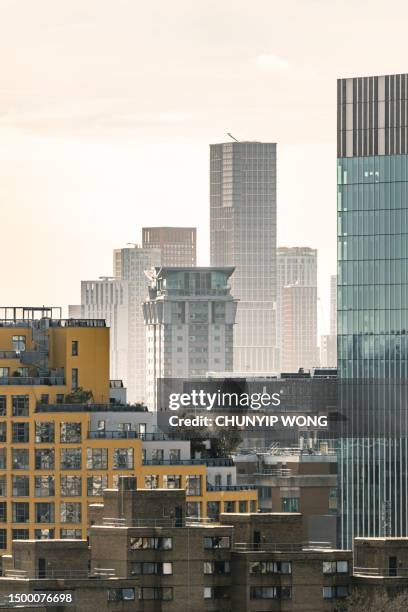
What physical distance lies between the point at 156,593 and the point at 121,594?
390 cm

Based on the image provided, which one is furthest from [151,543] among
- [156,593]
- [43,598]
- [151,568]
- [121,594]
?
[43,598]

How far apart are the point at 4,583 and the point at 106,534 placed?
9.36 m

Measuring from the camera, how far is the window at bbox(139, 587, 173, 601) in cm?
19675

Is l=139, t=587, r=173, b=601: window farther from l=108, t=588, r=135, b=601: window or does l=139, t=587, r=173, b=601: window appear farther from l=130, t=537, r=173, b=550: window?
l=130, t=537, r=173, b=550: window

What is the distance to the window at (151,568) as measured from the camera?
19738 cm

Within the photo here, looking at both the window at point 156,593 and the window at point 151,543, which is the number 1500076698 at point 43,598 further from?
the window at point 151,543

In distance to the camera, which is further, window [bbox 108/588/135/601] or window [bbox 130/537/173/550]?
window [bbox 130/537/173/550]

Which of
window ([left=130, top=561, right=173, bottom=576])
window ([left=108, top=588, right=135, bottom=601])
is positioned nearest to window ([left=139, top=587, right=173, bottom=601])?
window ([left=130, top=561, right=173, bottom=576])

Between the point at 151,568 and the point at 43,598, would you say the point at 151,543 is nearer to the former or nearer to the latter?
the point at 151,568

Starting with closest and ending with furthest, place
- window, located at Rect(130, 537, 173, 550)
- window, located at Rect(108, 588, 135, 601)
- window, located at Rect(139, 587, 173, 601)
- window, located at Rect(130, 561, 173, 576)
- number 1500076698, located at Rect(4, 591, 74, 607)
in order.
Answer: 1. number 1500076698, located at Rect(4, 591, 74, 607)
2. window, located at Rect(108, 588, 135, 601)
3. window, located at Rect(139, 587, 173, 601)
4. window, located at Rect(130, 561, 173, 576)
5. window, located at Rect(130, 537, 173, 550)

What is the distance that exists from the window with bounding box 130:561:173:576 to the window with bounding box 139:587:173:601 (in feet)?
2.99

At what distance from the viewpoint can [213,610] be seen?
200 meters

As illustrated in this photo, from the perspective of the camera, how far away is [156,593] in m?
198

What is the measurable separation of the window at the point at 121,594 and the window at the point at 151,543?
3.26 m
